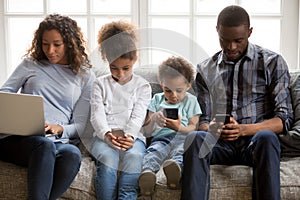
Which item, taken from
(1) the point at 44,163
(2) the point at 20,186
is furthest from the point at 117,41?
(2) the point at 20,186

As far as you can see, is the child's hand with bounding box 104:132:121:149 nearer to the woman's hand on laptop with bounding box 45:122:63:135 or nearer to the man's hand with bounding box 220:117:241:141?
the woman's hand on laptop with bounding box 45:122:63:135

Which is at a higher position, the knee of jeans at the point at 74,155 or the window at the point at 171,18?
the window at the point at 171,18

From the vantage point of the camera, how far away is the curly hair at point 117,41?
233 cm

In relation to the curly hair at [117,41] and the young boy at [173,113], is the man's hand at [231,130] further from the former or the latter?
the curly hair at [117,41]

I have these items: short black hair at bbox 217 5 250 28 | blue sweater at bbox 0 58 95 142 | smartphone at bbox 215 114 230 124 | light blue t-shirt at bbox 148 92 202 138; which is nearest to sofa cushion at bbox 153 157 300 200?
smartphone at bbox 215 114 230 124

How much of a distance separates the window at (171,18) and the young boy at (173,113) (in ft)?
1.66

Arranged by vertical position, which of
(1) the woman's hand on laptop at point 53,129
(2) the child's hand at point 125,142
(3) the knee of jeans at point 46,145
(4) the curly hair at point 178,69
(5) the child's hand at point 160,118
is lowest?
(2) the child's hand at point 125,142

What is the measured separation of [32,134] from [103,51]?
0.57 m

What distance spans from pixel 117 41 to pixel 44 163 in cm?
70

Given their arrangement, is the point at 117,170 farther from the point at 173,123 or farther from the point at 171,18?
the point at 171,18

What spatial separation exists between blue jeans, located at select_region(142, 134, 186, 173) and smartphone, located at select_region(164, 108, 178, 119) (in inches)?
4.5

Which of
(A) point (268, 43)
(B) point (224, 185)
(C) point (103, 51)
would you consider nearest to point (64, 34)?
(C) point (103, 51)

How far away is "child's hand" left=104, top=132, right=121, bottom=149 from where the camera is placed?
2273mm

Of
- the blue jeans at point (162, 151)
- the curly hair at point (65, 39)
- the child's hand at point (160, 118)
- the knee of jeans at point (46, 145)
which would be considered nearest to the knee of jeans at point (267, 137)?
the blue jeans at point (162, 151)
